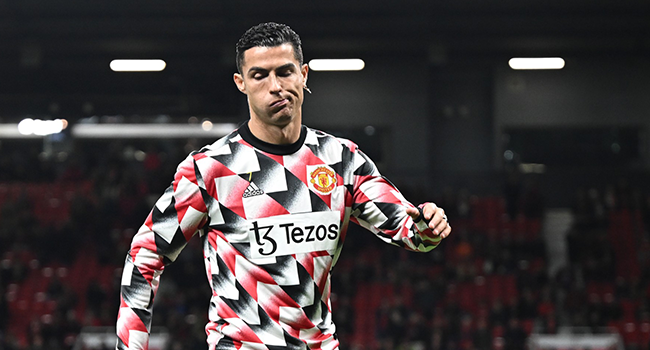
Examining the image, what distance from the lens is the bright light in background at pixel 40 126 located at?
19719 mm

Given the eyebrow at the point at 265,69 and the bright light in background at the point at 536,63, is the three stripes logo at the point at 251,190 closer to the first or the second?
the eyebrow at the point at 265,69

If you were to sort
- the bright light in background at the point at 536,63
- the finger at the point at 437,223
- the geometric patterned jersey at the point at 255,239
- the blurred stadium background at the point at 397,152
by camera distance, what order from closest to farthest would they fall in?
the finger at the point at 437,223, the geometric patterned jersey at the point at 255,239, the blurred stadium background at the point at 397,152, the bright light in background at the point at 536,63

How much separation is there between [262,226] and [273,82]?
44 cm

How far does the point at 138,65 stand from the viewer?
675 inches

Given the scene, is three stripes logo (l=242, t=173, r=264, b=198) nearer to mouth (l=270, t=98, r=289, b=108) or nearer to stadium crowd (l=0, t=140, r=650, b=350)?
mouth (l=270, t=98, r=289, b=108)

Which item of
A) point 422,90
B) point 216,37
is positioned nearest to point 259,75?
point 216,37

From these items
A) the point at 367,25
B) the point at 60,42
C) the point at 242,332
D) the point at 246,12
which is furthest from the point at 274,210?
the point at 60,42

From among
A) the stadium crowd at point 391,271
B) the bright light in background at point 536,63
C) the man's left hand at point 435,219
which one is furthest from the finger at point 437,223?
the bright light in background at point 536,63

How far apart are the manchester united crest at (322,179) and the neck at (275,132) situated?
0.11 meters

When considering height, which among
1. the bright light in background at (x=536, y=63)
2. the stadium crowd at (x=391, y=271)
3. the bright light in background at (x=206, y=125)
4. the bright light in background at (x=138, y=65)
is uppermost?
the bright light in background at (x=536, y=63)

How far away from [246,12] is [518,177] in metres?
7.49

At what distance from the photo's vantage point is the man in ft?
7.68

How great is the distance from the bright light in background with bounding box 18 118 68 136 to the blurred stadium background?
0.43 feet

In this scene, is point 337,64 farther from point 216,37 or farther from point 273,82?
point 273,82
